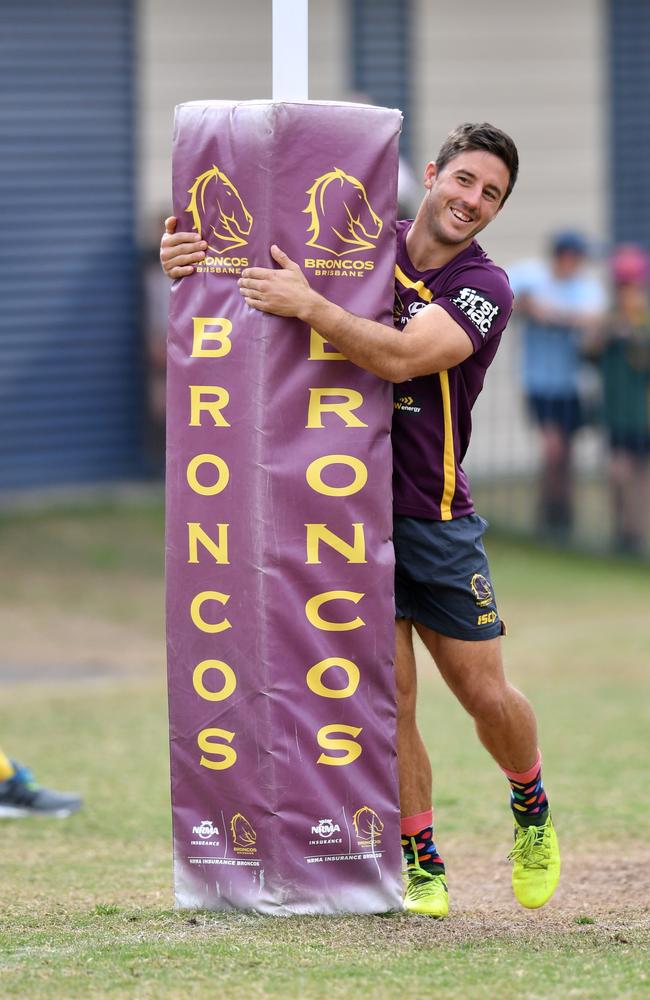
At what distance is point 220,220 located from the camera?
189 inches

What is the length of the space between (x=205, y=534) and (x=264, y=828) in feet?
2.71

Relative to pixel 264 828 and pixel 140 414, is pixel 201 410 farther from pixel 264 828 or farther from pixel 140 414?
pixel 140 414

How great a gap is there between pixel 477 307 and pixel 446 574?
2.46 feet

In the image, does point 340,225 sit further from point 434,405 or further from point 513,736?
point 513,736

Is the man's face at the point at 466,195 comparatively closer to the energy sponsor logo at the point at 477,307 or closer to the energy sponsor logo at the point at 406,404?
the energy sponsor logo at the point at 477,307

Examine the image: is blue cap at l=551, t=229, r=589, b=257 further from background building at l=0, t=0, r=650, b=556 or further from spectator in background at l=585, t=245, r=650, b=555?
background building at l=0, t=0, r=650, b=556

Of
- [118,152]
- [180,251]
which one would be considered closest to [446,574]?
[180,251]

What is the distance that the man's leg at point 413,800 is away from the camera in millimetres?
5062

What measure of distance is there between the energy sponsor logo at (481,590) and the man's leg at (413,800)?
0.23 m

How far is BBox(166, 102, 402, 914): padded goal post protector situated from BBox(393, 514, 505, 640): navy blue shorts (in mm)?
108

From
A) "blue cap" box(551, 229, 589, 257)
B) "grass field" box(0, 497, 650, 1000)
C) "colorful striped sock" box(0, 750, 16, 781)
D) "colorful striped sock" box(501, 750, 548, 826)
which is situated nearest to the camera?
"grass field" box(0, 497, 650, 1000)

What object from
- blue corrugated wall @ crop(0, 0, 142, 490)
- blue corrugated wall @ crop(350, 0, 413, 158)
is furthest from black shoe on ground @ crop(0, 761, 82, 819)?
blue corrugated wall @ crop(350, 0, 413, 158)

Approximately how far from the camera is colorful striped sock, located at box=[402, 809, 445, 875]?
16.9 ft

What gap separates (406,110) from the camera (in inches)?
609
